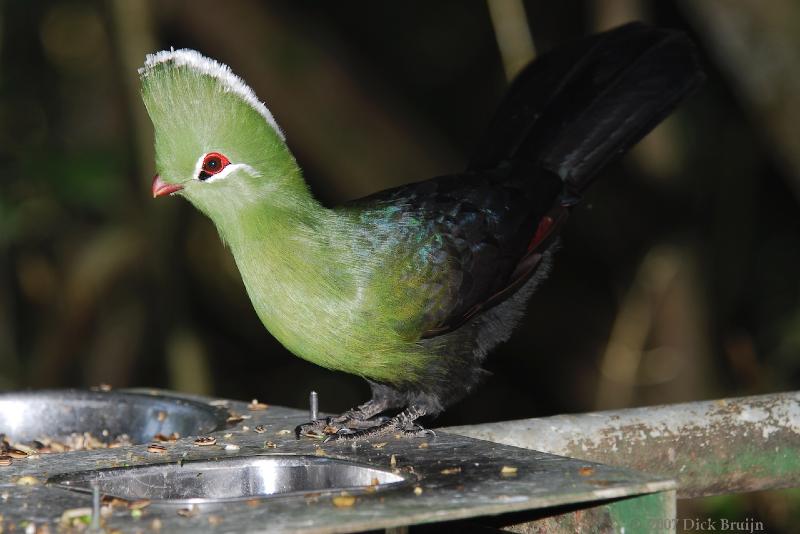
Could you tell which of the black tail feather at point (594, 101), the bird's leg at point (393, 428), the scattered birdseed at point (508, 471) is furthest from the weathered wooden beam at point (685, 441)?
the black tail feather at point (594, 101)

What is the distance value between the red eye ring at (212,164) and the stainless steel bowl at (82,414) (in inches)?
28.3

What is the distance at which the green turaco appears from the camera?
3.25m

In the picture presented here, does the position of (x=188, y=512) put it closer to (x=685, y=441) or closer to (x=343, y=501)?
(x=343, y=501)

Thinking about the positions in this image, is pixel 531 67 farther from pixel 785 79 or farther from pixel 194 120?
pixel 194 120

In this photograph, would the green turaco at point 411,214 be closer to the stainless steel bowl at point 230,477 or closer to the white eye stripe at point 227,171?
the white eye stripe at point 227,171

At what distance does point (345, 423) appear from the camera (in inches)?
133

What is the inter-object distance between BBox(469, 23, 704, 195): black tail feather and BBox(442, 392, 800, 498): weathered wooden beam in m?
1.25

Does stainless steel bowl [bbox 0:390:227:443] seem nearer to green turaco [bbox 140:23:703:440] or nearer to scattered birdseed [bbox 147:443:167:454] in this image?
green turaco [bbox 140:23:703:440]

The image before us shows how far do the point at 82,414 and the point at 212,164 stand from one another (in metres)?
0.93

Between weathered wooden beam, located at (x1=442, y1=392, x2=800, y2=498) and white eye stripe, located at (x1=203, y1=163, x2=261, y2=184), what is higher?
white eye stripe, located at (x1=203, y1=163, x2=261, y2=184)

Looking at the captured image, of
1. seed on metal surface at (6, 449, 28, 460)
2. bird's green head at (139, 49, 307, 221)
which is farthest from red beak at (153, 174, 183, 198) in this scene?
seed on metal surface at (6, 449, 28, 460)

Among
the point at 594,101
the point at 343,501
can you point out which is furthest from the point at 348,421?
the point at 594,101

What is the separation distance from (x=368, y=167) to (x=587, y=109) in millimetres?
2127

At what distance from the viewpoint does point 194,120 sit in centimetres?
321
